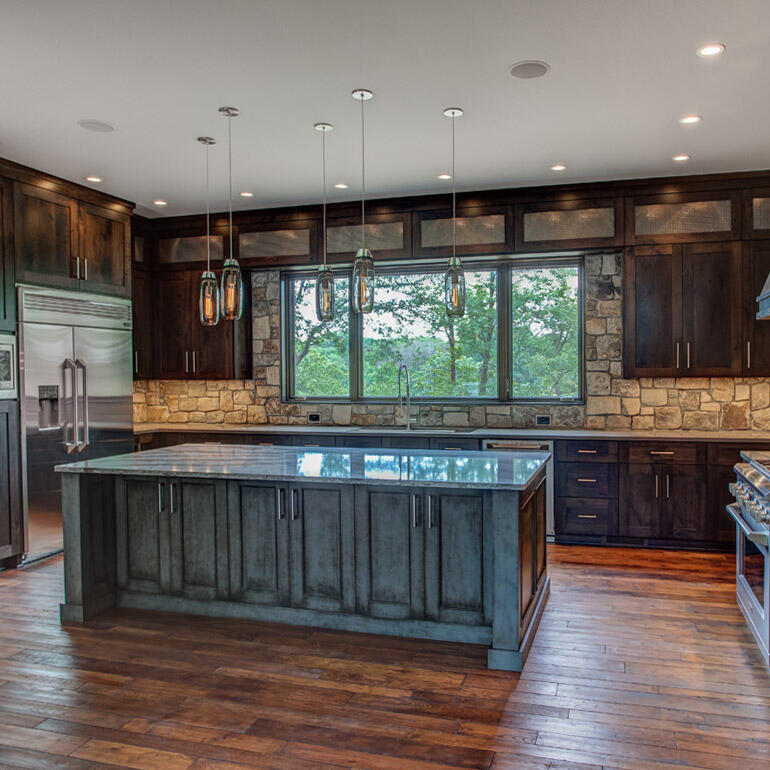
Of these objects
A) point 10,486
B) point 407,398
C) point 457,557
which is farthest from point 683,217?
point 10,486

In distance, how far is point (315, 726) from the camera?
2.56 metres

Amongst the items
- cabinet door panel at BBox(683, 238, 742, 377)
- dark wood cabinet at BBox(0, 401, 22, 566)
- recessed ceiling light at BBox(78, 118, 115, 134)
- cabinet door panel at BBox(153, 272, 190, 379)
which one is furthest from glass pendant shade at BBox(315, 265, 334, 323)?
cabinet door panel at BBox(153, 272, 190, 379)

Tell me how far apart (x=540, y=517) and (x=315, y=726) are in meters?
1.73

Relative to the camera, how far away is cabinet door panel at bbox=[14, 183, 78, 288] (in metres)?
4.89

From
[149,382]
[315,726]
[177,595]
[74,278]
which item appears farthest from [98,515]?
[149,382]

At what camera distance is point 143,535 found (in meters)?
3.82

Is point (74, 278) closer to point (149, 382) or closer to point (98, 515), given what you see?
point (149, 382)

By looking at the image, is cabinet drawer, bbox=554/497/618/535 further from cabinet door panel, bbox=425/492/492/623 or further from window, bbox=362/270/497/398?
cabinet door panel, bbox=425/492/492/623

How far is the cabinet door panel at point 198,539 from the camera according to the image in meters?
3.67

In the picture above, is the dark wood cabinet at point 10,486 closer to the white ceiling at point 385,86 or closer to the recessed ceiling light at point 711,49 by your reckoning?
the white ceiling at point 385,86

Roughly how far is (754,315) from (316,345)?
3.81 meters

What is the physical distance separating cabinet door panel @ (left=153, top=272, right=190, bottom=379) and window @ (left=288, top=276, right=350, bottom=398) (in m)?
1.01

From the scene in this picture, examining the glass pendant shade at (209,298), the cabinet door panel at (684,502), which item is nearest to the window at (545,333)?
the cabinet door panel at (684,502)

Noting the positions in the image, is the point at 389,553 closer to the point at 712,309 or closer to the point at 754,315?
the point at 712,309
